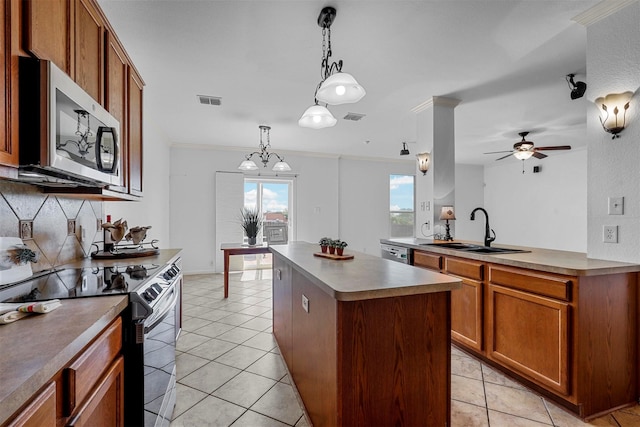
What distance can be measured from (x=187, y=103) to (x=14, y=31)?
9.07 feet

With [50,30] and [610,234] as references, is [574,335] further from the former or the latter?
[50,30]

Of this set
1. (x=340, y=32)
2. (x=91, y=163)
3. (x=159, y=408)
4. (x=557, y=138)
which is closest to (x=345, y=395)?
(x=159, y=408)

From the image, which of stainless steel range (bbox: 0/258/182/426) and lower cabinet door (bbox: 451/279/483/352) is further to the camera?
lower cabinet door (bbox: 451/279/483/352)

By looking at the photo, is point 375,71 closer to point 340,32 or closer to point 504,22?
point 340,32

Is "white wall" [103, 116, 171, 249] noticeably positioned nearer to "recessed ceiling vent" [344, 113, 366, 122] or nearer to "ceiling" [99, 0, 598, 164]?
"ceiling" [99, 0, 598, 164]

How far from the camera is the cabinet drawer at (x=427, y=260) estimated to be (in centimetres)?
282

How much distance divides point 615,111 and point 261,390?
117 inches

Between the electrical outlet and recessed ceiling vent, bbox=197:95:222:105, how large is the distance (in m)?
3.77

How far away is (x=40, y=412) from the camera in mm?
665

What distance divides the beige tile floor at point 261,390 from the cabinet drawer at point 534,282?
70 centimetres

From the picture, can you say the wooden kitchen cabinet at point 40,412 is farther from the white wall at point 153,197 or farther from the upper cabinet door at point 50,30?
the white wall at point 153,197

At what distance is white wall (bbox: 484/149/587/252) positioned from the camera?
6.21 meters

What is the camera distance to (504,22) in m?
2.14

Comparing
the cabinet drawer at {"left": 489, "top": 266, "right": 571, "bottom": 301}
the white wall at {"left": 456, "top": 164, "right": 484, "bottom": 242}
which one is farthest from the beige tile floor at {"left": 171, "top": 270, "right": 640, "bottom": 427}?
the white wall at {"left": 456, "top": 164, "right": 484, "bottom": 242}
